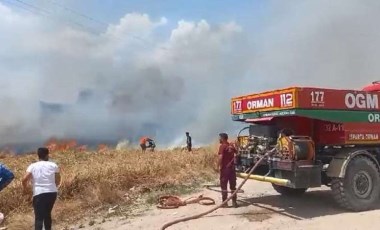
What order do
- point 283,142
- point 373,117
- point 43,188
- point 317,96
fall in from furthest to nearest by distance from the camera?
point 373,117
point 283,142
point 317,96
point 43,188

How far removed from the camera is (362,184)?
11422mm

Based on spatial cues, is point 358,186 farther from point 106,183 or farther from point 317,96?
point 106,183

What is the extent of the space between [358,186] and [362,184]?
146mm

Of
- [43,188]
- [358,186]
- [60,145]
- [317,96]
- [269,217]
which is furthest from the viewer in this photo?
[60,145]

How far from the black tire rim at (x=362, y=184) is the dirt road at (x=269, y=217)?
51cm

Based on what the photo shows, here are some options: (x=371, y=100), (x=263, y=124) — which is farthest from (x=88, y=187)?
(x=371, y=100)

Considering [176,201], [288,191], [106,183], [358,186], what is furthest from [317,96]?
[106,183]

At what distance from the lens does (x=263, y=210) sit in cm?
1145

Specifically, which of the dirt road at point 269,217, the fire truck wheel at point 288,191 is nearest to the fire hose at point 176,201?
the dirt road at point 269,217

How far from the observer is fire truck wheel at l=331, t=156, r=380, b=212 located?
11.0 meters

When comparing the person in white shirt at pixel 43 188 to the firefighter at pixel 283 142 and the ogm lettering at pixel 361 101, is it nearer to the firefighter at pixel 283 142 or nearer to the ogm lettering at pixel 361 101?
the firefighter at pixel 283 142

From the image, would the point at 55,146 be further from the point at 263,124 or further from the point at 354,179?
the point at 354,179

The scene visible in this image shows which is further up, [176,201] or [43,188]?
[43,188]

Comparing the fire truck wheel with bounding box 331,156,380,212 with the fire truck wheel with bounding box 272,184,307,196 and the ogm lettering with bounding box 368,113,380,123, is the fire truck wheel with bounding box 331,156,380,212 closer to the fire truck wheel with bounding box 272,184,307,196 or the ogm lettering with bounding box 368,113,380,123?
the ogm lettering with bounding box 368,113,380,123
